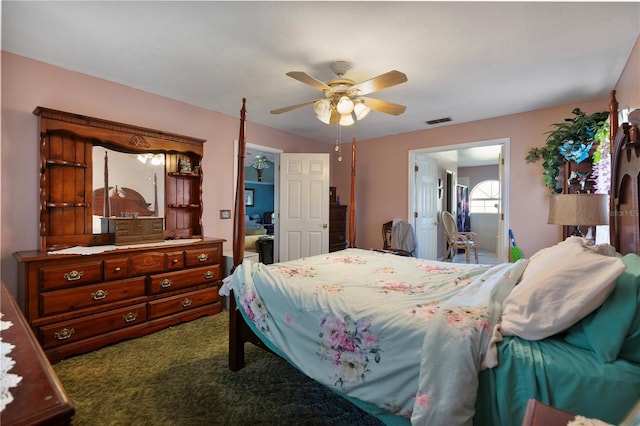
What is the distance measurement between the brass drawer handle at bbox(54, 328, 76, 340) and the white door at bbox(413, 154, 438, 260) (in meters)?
4.35

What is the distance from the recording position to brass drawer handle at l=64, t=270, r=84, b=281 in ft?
7.40

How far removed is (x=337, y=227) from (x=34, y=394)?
447 cm

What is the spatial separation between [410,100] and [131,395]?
3597 mm

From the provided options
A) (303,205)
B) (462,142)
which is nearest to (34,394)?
(303,205)

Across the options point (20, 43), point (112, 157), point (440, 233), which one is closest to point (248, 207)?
point (440, 233)

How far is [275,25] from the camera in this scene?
77.0 inches

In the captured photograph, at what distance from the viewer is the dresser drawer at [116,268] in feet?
8.05

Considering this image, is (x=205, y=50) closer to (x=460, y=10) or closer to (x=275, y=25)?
(x=275, y=25)

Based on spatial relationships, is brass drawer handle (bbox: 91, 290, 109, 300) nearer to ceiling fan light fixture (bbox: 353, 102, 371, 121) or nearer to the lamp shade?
ceiling fan light fixture (bbox: 353, 102, 371, 121)

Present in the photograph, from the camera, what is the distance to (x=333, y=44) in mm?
2176

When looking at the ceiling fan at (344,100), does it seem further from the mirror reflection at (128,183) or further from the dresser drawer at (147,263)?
the dresser drawer at (147,263)

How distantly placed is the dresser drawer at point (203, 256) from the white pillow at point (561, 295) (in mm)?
2767

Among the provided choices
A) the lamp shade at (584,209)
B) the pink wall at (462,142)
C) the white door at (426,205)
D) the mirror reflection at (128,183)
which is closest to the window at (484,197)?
the white door at (426,205)

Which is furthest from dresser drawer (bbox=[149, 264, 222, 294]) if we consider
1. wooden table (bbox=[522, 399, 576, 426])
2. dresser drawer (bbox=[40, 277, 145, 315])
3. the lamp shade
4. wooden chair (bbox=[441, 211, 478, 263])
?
wooden chair (bbox=[441, 211, 478, 263])
